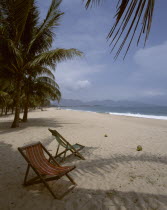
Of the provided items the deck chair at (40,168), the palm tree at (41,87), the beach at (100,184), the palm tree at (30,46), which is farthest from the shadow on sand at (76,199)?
the palm tree at (41,87)

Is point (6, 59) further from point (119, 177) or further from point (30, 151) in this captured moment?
point (119, 177)

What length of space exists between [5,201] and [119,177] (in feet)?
7.26

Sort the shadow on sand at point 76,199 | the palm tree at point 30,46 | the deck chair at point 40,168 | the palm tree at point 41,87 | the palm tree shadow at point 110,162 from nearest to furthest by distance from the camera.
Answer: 1. the shadow on sand at point 76,199
2. the deck chair at point 40,168
3. the palm tree shadow at point 110,162
4. the palm tree at point 30,46
5. the palm tree at point 41,87

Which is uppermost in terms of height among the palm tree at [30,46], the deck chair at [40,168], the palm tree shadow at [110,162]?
the palm tree at [30,46]

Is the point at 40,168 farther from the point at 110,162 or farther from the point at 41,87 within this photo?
the point at 41,87

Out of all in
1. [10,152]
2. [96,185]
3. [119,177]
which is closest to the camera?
[96,185]

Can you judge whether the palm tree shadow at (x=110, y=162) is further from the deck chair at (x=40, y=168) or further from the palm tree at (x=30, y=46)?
the palm tree at (x=30, y=46)

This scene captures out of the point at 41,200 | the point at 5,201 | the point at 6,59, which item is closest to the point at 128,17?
the point at 41,200

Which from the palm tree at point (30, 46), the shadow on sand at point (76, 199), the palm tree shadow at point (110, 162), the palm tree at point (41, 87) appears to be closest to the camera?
the shadow on sand at point (76, 199)

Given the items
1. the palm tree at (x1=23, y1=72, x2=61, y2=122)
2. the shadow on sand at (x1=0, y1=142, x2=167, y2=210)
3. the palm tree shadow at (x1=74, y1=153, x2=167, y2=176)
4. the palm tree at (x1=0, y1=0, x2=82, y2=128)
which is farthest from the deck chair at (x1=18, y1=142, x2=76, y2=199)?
the palm tree at (x1=23, y1=72, x2=61, y2=122)

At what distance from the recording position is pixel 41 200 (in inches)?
99.0

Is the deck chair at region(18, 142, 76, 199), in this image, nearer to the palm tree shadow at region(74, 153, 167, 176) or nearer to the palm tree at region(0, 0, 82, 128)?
the palm tree shadow at region(74, 153, 167, 176)

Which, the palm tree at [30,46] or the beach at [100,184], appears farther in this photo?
the palm tree at [30,46]

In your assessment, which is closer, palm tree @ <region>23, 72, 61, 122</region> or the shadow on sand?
the shadow on sand
